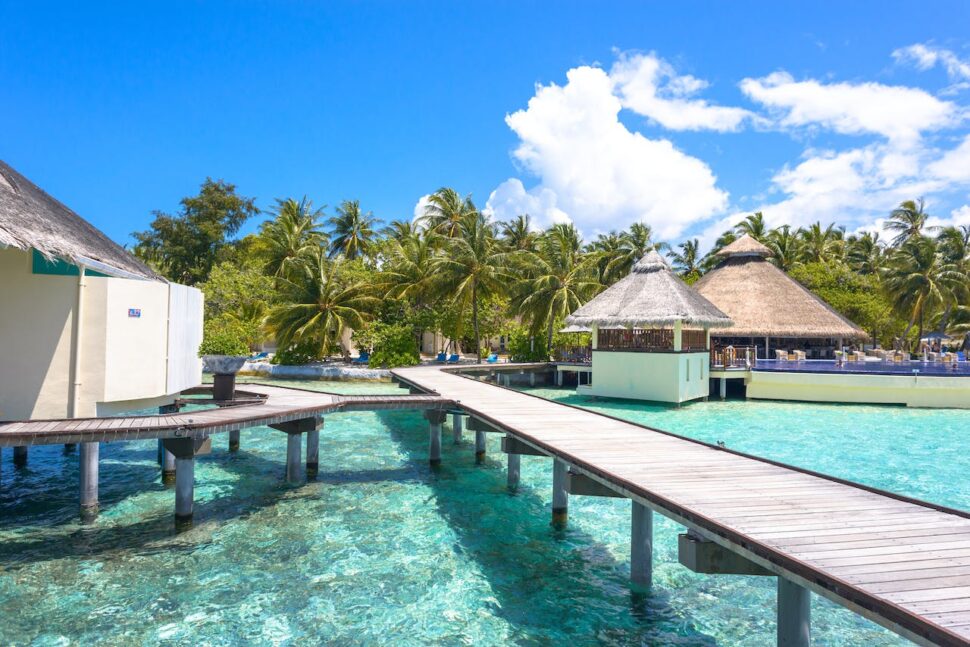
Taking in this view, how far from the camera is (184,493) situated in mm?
9266

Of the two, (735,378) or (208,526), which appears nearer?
(208,526)

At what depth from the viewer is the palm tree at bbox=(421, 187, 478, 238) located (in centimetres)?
4078

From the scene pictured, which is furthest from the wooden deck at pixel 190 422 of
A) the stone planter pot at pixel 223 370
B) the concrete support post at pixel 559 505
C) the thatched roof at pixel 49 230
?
the concrete support post at pixel 559 505

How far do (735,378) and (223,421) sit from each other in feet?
75.7

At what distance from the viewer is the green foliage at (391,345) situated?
32.8 m

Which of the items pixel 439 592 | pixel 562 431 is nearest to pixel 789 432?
pixel 562 431

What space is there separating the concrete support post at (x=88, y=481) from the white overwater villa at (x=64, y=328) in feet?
2.03

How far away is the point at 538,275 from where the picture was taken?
105ft

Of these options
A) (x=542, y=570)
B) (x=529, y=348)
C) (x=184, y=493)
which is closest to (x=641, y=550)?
(x=542, y=570)

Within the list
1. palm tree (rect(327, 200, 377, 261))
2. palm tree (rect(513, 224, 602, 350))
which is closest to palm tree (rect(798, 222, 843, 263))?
palm tree (rect(513, 224, 602, 350))

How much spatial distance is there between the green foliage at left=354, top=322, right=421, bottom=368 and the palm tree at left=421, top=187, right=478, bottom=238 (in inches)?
395

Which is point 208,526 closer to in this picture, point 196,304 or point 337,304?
point 196,304

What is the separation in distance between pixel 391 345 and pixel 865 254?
124 ft

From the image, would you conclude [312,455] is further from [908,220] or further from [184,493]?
[908,220]
